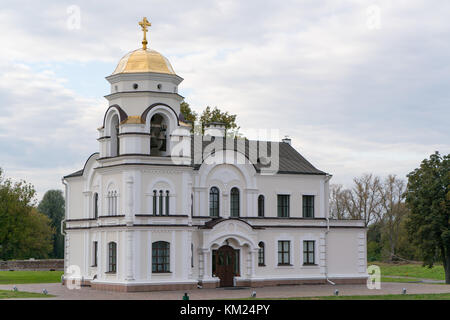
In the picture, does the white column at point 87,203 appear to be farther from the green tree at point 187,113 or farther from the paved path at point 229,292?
the green tree at point 187,113

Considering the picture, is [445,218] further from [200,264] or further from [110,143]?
[110,143]

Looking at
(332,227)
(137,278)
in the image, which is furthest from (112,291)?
(332,227)

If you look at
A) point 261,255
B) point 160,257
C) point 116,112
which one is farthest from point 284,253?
point 116,112

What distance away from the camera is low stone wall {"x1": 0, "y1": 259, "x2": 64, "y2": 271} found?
249 feet

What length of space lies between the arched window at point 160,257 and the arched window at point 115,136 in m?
6.46

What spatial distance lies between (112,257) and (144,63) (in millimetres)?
11767

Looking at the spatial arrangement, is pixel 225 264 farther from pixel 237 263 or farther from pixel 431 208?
pixel 431 208

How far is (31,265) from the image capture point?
3031 inches

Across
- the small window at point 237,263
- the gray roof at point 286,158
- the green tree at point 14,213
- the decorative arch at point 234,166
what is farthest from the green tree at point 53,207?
the small window at point 237,263

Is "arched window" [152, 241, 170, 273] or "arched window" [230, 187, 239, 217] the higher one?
"arched window" [230, 187, 239, 217]

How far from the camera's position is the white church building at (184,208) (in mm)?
44406

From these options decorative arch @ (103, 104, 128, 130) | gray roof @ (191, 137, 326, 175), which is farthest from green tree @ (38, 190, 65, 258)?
decorative arch @ (103, 104, 128, 130)

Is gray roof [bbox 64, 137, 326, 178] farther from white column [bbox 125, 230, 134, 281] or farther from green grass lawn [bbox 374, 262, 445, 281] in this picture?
green grass lawn [bbox 374, 262, 445, 281]

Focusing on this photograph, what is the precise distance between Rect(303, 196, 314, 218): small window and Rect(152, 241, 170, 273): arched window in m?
12.0
